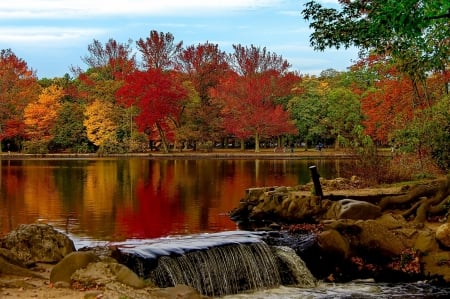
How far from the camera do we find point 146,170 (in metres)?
44.1

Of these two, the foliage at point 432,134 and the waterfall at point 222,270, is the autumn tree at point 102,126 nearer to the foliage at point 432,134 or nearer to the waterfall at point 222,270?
the foliage at point 432,134

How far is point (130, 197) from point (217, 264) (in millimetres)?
14122

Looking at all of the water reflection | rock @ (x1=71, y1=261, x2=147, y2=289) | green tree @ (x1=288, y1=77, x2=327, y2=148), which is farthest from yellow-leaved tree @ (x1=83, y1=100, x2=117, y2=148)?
rock @ (x1=71, y1=261, x2=147, y2=289)

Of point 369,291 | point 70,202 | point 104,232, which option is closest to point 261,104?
point 70,202

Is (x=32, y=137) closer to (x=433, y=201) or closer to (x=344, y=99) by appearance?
(x=344, y=99)

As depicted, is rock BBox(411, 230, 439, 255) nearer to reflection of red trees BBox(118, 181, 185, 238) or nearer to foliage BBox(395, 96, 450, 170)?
reflection of red trees BBox(118, 181, 185, 238)

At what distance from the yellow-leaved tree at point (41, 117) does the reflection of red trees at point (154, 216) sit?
139 feet

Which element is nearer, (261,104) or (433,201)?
(433,201)

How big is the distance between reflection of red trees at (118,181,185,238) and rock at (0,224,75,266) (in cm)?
503

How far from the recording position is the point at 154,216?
2212 cm

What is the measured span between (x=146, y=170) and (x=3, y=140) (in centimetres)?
3685

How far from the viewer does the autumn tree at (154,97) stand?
6359 centimetres

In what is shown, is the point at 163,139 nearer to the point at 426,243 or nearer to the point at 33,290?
the point at 426,243

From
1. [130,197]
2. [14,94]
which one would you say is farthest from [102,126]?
[130,197]
